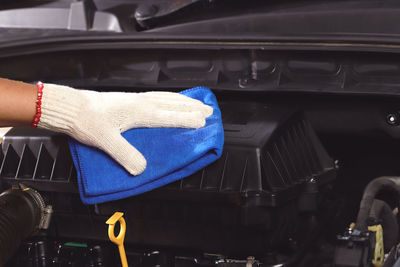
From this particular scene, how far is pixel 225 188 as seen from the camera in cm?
115

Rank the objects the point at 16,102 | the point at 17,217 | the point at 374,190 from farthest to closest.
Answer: the point at 374,190 < the point at 17,217 < the point at 16,102

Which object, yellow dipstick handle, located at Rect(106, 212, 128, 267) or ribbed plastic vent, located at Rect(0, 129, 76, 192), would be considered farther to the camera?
ribbed plastic vent, located at Rect(0, 129, 76, 192)

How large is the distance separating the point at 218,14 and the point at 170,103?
0.33 m

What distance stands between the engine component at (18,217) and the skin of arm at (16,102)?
0.65ft

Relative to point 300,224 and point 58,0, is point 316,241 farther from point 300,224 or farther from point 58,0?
point 58,0

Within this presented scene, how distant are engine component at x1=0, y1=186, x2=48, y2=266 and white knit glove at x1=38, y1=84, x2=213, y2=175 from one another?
203 mm

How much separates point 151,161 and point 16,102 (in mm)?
291

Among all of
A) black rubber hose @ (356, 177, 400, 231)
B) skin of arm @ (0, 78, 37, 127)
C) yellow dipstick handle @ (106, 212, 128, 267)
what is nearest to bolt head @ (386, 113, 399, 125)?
black rubber hose @ (356, 177, 400, 231)

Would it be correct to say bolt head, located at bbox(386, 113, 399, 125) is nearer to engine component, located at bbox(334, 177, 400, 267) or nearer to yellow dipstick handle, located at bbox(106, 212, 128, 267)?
engine component, located at bbox(334, 177, 400, 267)

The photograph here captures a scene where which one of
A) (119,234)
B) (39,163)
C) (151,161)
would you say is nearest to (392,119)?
(151,161)

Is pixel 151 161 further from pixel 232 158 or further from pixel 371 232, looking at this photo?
pixel 371 232

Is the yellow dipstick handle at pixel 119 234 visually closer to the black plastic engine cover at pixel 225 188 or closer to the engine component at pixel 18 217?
the black plastic engine cover at pixel 225 188

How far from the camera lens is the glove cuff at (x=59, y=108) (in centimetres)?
111

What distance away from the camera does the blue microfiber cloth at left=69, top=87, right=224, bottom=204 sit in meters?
1.14
